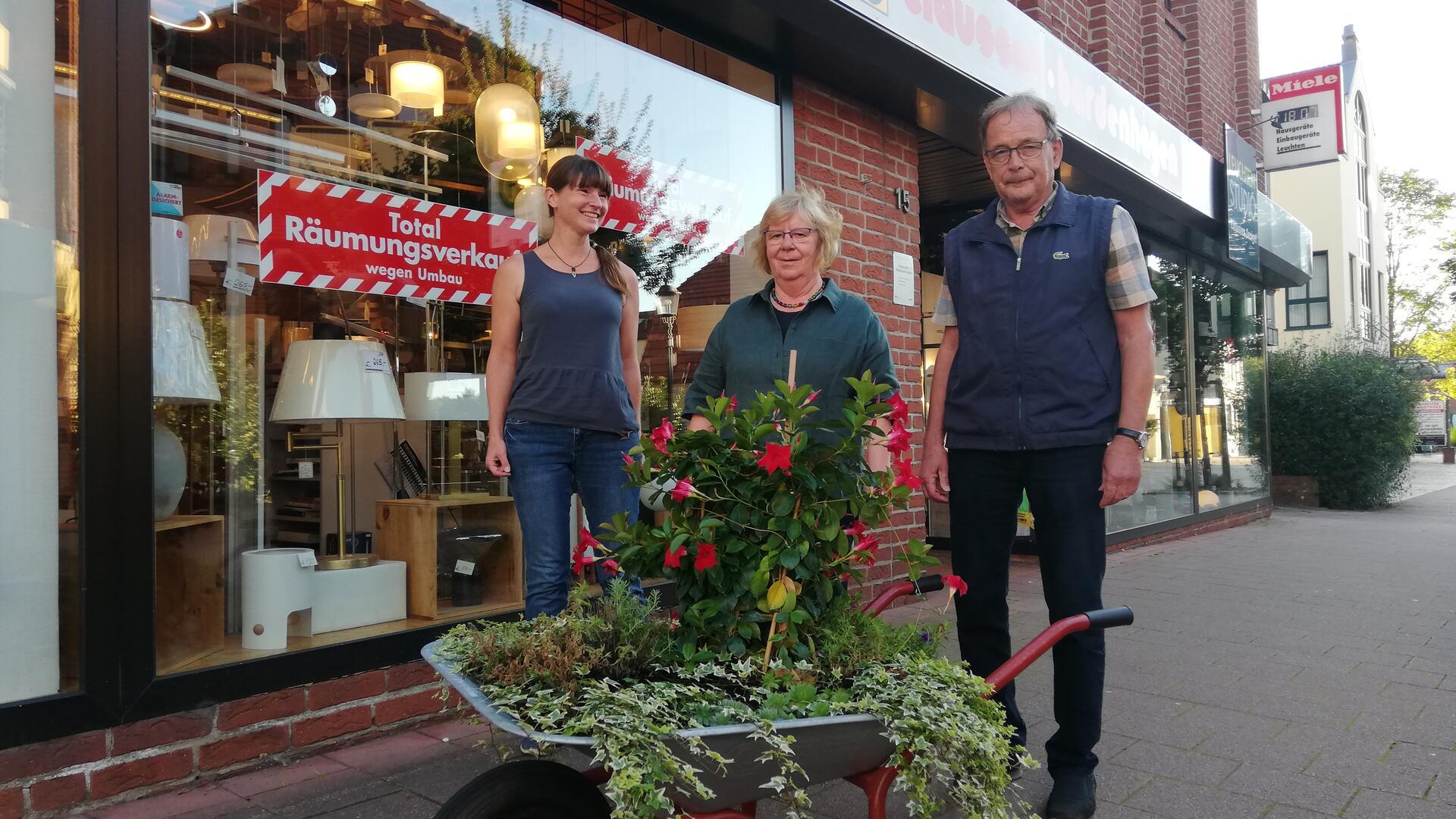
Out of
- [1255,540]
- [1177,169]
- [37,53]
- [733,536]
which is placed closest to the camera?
[733,536]

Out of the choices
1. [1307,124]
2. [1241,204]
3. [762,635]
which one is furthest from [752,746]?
[1307,124]

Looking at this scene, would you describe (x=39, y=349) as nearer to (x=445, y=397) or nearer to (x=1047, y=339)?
(x=445, y=397)

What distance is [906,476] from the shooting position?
201 centimetres

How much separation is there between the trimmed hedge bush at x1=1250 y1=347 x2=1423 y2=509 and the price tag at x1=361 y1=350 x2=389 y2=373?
13.4m

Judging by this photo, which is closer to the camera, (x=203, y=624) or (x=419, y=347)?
(x=203, y=624)


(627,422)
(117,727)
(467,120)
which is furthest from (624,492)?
(467,120)

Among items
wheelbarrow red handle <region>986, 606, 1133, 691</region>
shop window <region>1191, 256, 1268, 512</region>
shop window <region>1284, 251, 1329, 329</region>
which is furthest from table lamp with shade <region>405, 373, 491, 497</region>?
shop window <region>1284, 251, 1329, 329</region>

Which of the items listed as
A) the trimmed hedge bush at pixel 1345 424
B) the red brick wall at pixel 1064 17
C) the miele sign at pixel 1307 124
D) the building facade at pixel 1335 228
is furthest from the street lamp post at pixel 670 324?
the building facade at pixel 1335 228

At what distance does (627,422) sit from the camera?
10.6 ft

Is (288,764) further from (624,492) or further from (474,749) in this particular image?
(624,492)

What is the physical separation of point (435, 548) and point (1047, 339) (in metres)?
2.49

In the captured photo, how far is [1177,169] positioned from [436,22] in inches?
273

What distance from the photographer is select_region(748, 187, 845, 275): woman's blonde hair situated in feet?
9.21

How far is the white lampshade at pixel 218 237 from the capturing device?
3219 mm
